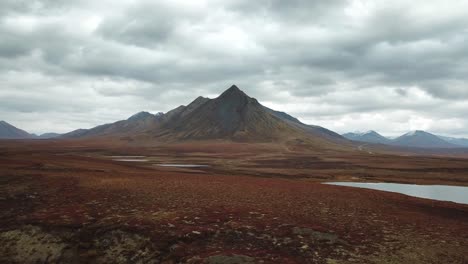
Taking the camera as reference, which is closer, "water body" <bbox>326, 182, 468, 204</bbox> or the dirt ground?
the dirt ground

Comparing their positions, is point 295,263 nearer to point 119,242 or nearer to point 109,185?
point 119,242

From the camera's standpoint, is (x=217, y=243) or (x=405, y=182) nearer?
(x=217, y=243)

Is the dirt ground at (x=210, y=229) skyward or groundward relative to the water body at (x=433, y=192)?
skyward

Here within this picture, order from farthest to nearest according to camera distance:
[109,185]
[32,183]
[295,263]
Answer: [109,185]
[32,183]
[295,263]

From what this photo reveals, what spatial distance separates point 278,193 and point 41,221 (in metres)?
18.0

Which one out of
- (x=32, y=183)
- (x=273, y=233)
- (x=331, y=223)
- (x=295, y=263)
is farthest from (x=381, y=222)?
(x=32, y=183)

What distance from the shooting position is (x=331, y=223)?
18.1 meters

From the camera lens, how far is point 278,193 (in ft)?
95.2

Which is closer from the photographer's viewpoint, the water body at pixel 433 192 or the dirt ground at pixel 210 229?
the dirt ground at pixel 210 229

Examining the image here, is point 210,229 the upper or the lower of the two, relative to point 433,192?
upper

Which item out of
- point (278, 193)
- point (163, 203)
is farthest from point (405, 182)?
point (163, 203)

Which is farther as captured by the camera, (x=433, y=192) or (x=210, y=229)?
(x=433, y=192)

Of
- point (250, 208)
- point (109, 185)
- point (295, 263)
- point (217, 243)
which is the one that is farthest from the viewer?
point (109, 185)

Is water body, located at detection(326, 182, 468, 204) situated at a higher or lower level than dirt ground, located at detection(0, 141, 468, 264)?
lower
